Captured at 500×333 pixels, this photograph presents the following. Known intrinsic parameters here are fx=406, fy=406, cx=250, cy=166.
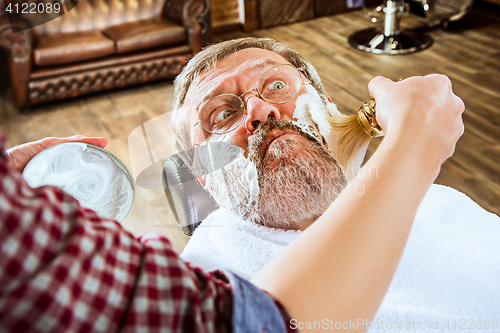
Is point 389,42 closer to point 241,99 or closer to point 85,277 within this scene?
point 241,99

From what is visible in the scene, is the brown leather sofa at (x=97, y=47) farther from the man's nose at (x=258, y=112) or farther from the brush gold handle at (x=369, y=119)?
the brush gold handle at (x=369, y=119)

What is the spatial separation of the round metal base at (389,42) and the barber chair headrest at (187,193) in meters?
3.23

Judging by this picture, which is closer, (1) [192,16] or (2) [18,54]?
(2) [18,54]

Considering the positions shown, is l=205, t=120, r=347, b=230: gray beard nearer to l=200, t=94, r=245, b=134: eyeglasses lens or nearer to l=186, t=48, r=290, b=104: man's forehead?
l=200, t=94, r=245, b=134: eyeglasses lens

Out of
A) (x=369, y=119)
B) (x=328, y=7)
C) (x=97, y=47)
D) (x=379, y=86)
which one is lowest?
(x=328, y=7)

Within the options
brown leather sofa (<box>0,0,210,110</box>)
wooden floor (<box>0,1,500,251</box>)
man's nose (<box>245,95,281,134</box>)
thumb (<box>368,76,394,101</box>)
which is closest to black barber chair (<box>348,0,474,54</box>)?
wooden floor (<box>0,1,500,251</box>)

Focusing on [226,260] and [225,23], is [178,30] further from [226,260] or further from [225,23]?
[226,260]

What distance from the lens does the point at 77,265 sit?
0.36m

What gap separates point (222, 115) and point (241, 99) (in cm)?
8

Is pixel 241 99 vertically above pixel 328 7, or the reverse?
pixel 241 99

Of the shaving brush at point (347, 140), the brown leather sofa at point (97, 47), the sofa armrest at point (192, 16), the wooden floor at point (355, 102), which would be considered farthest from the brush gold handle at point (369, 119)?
the sofa armrest at point (192, 16)

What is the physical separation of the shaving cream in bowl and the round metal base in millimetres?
3778

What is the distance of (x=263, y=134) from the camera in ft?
3.68

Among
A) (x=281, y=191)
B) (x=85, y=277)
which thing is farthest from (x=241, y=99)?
(x=85, y=277)
